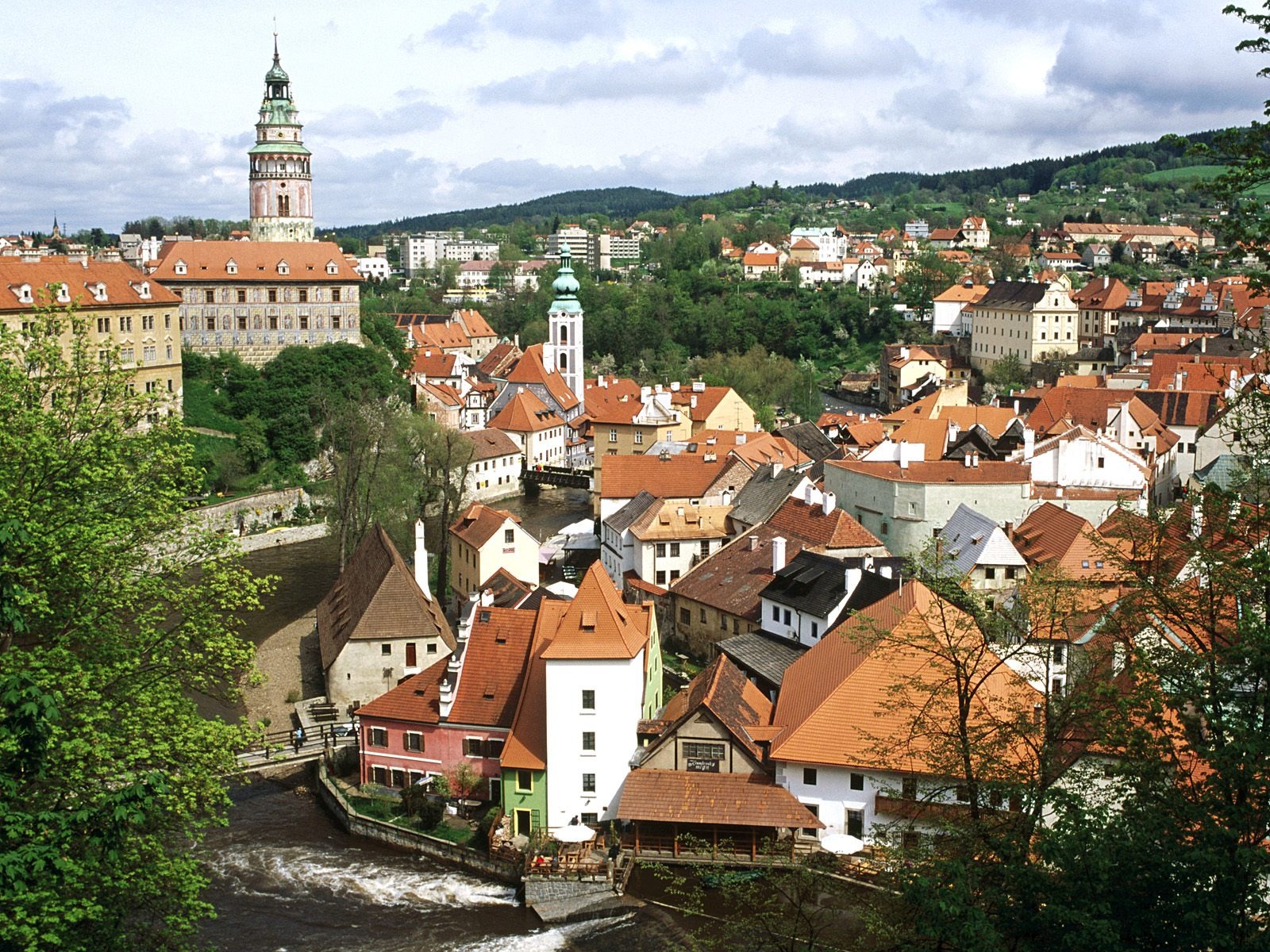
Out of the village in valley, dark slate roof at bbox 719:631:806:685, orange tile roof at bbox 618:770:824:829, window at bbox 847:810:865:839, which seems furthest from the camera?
dark slate roof at bbox 719:631:806:685

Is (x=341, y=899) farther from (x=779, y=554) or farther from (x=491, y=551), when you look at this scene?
(x=491, y=551)

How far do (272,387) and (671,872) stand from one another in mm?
47333

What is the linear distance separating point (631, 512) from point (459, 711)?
18.5m

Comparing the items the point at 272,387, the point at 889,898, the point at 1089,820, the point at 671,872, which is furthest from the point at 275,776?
the point at 272,387

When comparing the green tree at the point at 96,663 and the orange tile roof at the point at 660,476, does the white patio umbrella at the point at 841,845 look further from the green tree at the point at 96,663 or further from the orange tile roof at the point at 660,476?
the orange tile roof at the point at 660,476

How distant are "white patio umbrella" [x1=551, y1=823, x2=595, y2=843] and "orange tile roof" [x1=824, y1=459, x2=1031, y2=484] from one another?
19.8m

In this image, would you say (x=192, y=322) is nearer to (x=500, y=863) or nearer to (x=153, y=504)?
(x=500, y=863)

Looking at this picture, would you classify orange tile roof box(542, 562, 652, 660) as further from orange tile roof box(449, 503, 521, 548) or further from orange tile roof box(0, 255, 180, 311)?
orange tile roof box(0, 255, 180, 311)

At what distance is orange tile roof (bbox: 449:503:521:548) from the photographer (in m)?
41.7

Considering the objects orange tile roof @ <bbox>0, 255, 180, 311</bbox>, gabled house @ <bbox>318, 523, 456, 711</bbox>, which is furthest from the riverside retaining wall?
orange tile roof @ <bbox>0, 255, 180, 311</bbox>

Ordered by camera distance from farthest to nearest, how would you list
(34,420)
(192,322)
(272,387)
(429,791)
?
(192,322)
(272,387)
(429,791)
(34,420)

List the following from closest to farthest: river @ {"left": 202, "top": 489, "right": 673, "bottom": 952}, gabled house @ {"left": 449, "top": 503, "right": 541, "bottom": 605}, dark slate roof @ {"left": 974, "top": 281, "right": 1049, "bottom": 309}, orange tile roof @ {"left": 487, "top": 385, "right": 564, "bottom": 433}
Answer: river @ {"left": 202, "top": 489, "right": 673, "bottom": 952} → gabled house @ {"left": 449, "top": 503, "right": 541, "bottom": 605} → orange tile roof @ {"left": 487, "top": 385, "right": 564, "bottom": 433} → dark slate roof @ {"left": 974, "top": 281, "right": 1049, "bottom": 309}

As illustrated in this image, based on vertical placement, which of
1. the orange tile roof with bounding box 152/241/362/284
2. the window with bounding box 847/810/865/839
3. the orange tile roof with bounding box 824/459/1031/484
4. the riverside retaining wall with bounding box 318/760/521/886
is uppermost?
the orange tile roof with bounding box 152/241/362/284

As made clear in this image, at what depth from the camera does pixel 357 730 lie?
3172cm
